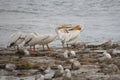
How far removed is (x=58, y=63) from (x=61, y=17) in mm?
16497

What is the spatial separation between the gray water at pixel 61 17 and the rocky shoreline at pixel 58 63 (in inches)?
147

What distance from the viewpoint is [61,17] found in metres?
28.3

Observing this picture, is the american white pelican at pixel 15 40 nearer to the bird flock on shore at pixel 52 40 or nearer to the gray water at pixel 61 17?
the bird flock on shore at pixel 52 40

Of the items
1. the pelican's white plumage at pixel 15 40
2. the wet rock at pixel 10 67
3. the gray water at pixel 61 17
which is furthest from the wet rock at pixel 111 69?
the gray water at pixel 61 17

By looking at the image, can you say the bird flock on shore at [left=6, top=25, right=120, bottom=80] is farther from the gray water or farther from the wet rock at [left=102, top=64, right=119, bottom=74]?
the gray water

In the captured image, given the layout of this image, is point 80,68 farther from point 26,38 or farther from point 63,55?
point 26,38

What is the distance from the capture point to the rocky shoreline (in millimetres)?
10592

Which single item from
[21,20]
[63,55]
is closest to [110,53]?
[63,55]

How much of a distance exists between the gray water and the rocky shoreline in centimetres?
373

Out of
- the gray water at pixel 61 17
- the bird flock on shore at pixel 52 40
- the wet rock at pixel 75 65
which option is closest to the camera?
the bird flock on shore at pixel 52 40

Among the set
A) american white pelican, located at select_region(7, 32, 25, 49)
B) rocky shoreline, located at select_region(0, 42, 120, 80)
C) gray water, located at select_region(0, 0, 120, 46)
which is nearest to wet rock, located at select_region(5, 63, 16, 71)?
rocky shoreline, located at select_region(0, 42, 120, 80)

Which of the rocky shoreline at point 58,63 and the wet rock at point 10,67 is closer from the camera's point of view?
the rocky shoreline at point 58,63

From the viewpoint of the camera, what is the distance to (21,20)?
26.1 metres

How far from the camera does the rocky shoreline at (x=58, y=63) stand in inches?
417
